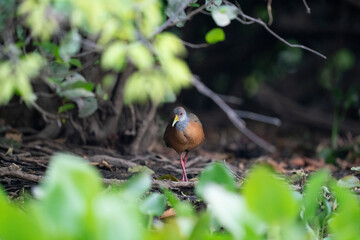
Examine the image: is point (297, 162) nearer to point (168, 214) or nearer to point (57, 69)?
point (57, 69)

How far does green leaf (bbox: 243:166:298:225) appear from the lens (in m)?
1.63

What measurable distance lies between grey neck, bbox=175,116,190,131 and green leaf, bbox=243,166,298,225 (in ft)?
8.70

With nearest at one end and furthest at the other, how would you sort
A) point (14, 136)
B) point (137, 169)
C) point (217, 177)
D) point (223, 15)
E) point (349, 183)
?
point (217, 177) → point (223, 15) → point (349, 183) → point (137, 169) → point (14, 136)

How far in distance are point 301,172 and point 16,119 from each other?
2.55 m

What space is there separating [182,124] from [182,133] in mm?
137

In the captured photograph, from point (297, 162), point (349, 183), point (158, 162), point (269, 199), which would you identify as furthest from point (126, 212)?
point (297, 162)

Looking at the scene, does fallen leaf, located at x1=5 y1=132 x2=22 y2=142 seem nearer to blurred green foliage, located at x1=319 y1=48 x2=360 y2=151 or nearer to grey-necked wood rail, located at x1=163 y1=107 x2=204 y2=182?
grey-necked wood rail, located at x1=163 y1=107 x2=204 y2=182

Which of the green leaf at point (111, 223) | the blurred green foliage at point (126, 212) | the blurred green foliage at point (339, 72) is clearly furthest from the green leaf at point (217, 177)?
the blurred green foliage at point (339, 72)

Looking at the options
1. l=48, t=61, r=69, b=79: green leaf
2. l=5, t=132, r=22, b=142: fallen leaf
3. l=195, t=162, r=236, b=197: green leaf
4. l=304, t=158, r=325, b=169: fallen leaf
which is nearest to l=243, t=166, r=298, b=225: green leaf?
l=195, t=162, r=236, b=197: green leaf

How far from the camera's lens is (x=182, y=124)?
4.41 m

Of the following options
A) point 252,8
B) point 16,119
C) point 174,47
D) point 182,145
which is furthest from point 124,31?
point 252,8

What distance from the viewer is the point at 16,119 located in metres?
4.77

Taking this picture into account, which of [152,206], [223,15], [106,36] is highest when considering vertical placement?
[223,15]

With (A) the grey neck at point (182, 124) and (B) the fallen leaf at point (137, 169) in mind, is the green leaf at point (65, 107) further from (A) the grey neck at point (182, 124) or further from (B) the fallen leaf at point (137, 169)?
(A) the grey neck at point (182, 124)
